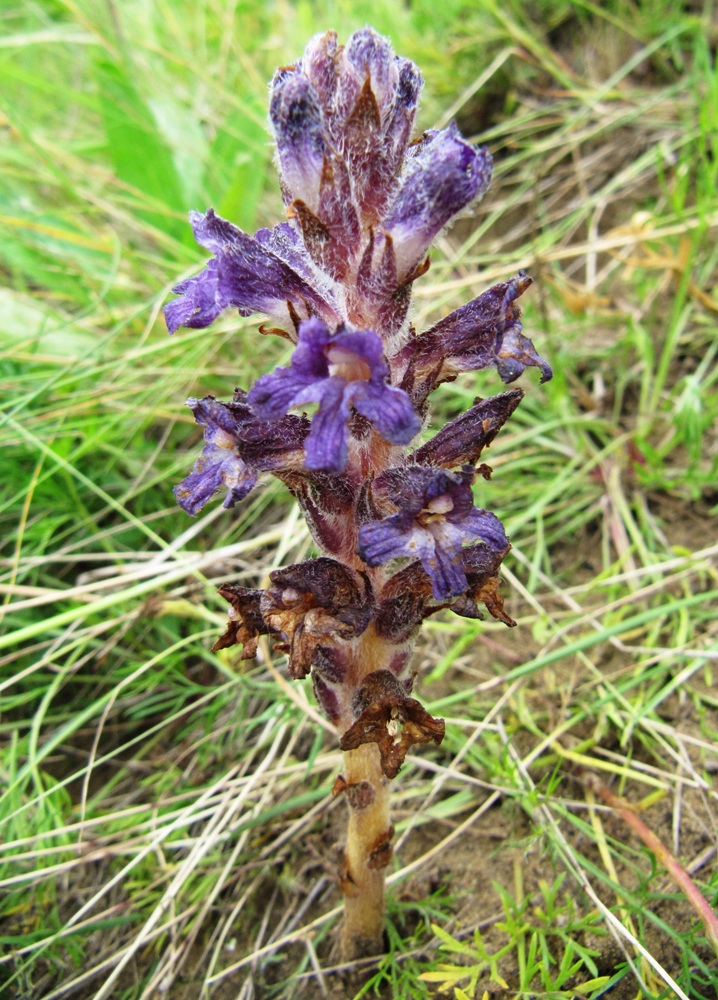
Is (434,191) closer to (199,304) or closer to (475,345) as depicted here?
(475,345)

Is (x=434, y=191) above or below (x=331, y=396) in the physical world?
above

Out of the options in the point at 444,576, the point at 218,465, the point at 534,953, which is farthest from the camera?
the point at 534,953

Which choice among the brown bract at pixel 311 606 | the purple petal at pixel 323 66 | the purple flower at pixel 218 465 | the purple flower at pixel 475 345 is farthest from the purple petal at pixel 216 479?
the purple petal at pixel 323 66

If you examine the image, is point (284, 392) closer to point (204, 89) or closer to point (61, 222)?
point (61, 222)

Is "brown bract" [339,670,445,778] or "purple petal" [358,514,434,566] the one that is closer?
"purple petal" [358,514,434,566]

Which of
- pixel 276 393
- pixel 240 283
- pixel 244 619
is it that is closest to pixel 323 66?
pixel 240 283

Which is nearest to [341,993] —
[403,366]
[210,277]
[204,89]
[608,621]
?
[608,621]

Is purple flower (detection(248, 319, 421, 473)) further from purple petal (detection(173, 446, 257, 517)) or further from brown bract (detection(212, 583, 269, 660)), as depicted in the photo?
brown bract (detection(212, 583, 269, 660))

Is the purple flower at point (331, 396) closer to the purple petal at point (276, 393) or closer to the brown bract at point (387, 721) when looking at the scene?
the purple petal at point (276, 393)

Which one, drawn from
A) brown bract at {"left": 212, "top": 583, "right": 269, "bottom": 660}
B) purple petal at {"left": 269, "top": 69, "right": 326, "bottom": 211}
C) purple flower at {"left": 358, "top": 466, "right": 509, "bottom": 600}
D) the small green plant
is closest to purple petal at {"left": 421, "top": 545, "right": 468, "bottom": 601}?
purple flower at {"left": 358, "top": 466, "right": 509, "bottom": 600}
